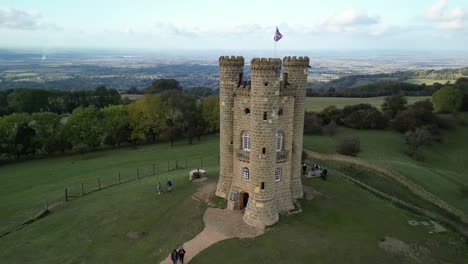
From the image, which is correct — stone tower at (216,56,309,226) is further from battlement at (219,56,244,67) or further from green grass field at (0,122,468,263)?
green grass field at (0,122,468,263)

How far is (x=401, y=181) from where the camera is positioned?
38.1 m

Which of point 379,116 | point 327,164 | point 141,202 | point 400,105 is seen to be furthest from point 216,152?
point 400,105

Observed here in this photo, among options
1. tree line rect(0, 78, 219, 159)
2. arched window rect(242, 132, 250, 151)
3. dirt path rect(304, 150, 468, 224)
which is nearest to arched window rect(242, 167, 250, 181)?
arched window rect(242, 132, 250, 151)

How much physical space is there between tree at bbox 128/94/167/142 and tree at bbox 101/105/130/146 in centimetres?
110

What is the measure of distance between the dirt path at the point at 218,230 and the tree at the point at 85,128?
36.7 meters

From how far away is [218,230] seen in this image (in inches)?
968

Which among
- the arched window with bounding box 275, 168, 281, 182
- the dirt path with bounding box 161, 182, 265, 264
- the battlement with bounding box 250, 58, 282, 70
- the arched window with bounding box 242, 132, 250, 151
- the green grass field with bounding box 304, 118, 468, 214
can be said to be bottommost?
the green grass field with bounding box 304, 118, 468, 214

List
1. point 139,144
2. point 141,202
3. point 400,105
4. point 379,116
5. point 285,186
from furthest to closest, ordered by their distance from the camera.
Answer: point 400,105
point 379,116
point 139,144
point 141,202
point 285,186

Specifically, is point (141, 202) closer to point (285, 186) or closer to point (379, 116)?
point (285, 186)

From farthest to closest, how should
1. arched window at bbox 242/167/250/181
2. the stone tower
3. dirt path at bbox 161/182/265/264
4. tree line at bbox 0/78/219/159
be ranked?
tree line at bbox 0/78/219/159 < arched window at bbox 242/167/250/181 < the stone tower < dirt path at bbox 161/182/265/264

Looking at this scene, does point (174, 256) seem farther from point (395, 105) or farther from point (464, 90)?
point (464, 90)

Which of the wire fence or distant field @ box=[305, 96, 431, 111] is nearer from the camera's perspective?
the wire fence

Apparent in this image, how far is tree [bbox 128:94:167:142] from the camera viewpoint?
61.3 metres

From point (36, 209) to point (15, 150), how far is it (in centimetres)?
2633
